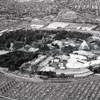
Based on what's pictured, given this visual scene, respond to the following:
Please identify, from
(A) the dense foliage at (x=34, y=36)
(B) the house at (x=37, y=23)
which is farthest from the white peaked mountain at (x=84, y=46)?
(B) the house at (x=37, y=23)

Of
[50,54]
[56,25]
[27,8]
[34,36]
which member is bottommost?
[50,54]

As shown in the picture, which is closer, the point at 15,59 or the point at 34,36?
the point at 15,59

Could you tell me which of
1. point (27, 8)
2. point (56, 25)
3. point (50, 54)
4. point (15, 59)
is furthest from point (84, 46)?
point (27, 8)

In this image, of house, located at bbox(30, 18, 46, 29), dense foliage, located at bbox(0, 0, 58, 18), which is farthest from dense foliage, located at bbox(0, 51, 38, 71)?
dense foliage, located at bbox(0, 0, 58, 18)

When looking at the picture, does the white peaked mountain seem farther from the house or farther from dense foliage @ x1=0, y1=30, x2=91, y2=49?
the house

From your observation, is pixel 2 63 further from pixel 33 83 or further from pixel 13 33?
pixel 13 33

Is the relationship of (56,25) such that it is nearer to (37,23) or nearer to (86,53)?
(37,23)

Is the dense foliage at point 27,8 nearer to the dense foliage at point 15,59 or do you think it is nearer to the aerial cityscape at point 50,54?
the aerial cityscape at point 50,54

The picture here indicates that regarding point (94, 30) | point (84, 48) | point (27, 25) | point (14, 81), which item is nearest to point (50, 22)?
point (27, 25)
